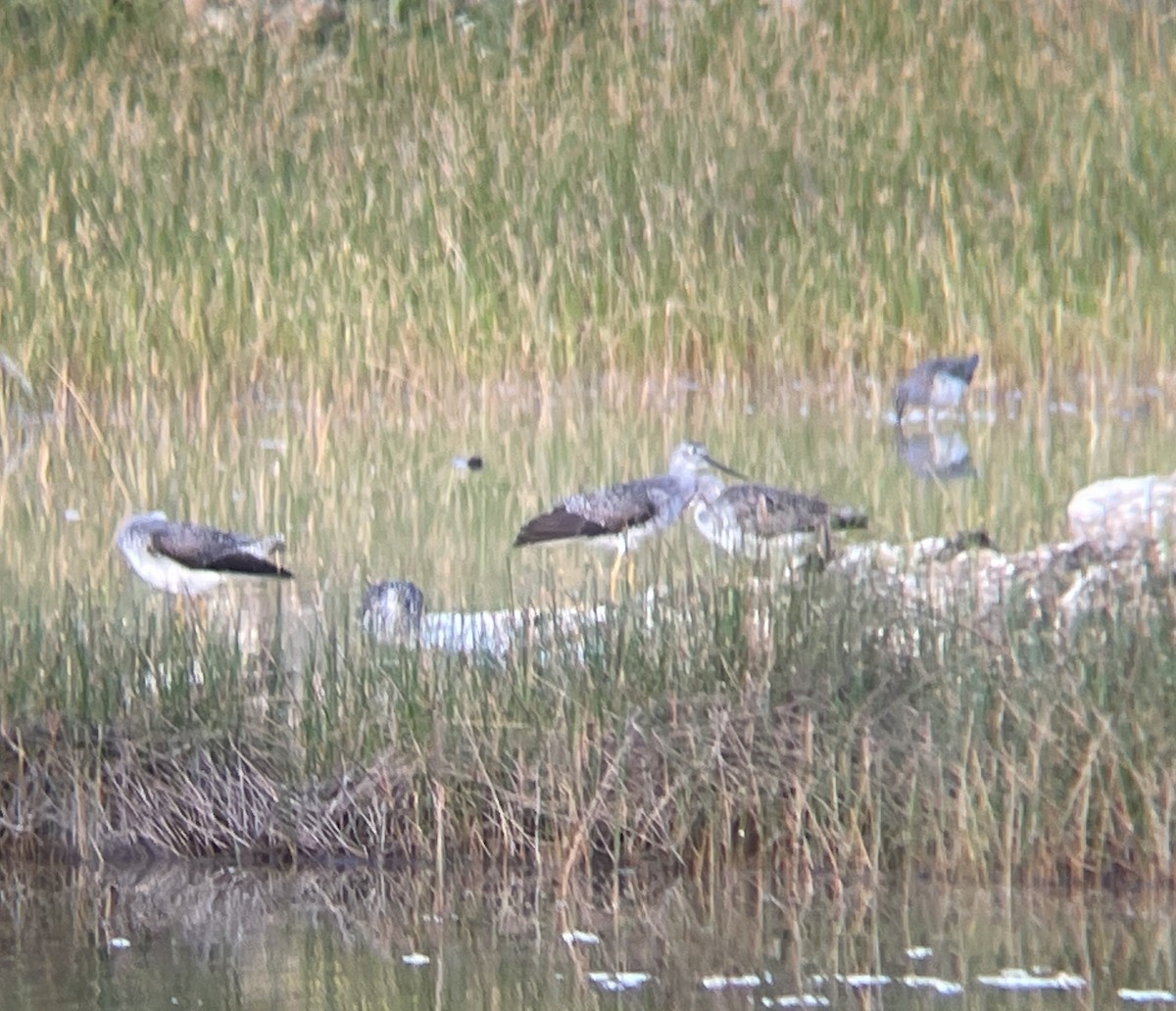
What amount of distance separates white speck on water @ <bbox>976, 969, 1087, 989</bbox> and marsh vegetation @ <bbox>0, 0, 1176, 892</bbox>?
508mm

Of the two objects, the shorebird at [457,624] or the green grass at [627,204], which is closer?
the shorebird at [457,624]

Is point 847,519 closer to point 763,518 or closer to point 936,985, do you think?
point 763,518

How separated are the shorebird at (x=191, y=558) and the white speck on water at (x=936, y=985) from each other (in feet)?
8.73

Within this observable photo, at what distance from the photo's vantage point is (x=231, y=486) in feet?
27.2

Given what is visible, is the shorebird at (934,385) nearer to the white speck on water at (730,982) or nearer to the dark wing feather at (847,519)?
the dark wing feather at (847,519)

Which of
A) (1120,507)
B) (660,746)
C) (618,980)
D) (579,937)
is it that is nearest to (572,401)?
(1120,507)

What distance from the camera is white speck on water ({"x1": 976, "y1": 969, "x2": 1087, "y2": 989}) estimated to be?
4.20 metres

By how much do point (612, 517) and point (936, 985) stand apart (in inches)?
115

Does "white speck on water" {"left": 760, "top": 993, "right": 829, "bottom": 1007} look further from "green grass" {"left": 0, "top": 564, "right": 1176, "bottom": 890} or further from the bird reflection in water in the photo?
the bird reflection in water

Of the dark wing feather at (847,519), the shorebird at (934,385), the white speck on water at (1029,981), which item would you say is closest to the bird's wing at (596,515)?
the dark wing feather at (847,519)

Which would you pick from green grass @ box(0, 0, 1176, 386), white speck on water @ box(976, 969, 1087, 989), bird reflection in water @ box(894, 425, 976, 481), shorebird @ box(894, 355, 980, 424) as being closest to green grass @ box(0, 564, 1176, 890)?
white speck on water @ box(976, 969, 1087, 989)

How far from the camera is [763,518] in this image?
6438 millimetres

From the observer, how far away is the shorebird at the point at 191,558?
645cm

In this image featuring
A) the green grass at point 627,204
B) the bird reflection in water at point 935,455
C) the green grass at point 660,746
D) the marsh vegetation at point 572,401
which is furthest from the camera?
the green grass at point 627,204
